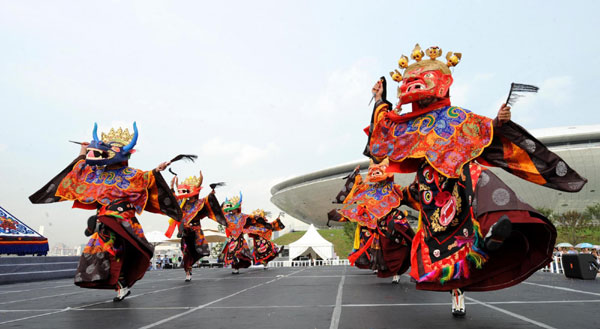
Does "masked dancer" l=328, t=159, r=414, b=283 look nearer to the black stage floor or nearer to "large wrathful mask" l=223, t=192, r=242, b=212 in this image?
the black stage floor

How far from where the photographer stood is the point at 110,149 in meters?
6.36

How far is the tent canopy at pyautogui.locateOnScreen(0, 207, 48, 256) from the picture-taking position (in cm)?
1353

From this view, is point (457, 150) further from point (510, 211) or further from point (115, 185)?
point (115, 185)

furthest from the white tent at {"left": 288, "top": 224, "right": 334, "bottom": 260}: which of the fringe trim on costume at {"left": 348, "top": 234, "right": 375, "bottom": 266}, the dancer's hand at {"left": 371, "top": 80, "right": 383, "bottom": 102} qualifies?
the dancer's hand at {"left": 371, "top": 80, "right": 383, "bottom": 102}

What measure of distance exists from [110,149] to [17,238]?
1024 cm

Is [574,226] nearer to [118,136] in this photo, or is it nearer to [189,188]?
[189,188]

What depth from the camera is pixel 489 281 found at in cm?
357

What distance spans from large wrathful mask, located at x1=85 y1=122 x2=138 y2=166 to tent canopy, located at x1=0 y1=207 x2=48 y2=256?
377 inches

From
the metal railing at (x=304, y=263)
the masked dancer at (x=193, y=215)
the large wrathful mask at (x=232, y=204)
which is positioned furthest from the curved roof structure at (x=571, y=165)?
the masked dancer at (x=193, y=215)

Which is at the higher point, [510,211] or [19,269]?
[510,211]

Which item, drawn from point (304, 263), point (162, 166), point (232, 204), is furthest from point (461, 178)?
point (304, 263)

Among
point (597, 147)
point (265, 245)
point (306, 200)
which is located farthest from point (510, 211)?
point (306, 200)

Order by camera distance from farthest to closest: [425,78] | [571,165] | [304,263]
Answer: [571,165]
[304,263]
[425,78]

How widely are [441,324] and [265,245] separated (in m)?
14.3
